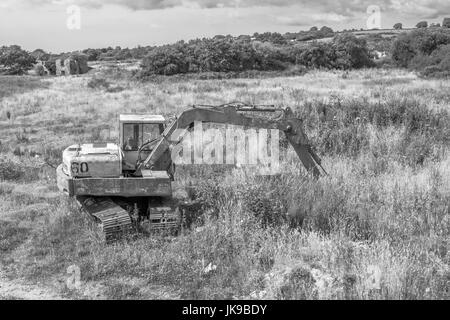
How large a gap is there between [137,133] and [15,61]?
5608 centimetres

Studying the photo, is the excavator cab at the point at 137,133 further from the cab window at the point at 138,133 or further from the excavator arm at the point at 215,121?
the excavator arm at the point at 215,121

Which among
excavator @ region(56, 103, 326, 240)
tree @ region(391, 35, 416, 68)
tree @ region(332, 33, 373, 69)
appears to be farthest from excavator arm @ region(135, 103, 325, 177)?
tree @ region(332, 33, 373, 69)

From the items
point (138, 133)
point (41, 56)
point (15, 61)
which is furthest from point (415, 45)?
point (41, 56)

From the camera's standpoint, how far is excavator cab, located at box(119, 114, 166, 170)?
29.6 ft

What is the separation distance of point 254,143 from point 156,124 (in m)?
4.94

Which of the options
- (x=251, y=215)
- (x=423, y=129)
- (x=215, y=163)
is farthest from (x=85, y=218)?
(x=423, y=129)

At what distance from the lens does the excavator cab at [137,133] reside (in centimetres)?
902

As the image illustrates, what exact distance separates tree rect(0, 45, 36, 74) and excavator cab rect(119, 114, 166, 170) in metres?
52.8

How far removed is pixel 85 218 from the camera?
811 cm

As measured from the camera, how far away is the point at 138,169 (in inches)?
325

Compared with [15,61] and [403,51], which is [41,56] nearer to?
[15,61]

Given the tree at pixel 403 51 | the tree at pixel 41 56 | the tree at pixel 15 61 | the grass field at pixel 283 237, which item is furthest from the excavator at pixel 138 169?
the tree at pixel 41 56
